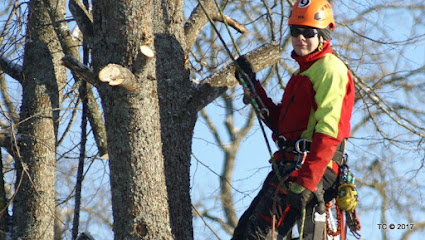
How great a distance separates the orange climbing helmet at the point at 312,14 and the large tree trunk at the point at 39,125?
2.32m

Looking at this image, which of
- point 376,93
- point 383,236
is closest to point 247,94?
point 376,93

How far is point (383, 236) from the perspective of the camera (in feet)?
45.5

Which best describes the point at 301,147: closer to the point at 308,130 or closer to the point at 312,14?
the point at 308,130

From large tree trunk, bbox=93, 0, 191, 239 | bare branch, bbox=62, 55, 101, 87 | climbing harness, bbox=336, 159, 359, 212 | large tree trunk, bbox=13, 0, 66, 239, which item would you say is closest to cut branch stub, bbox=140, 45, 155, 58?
large tree trunk, bbox=93, 0, 191, 239

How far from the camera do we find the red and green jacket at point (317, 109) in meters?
4.08

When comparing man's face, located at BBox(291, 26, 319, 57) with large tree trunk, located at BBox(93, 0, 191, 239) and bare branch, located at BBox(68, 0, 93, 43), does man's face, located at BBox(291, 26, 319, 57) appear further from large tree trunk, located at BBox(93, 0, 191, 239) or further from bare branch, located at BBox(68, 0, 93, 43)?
bare branch, located at BBox(68, 0, 93, 43)

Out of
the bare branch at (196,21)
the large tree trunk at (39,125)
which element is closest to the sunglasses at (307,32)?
the bare branch at (196,21)

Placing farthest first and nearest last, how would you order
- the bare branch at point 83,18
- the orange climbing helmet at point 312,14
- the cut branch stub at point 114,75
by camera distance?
the bare branch at point 83,18
the orange climbing helmet at point 312,14
the cut branch stub at point 114,75

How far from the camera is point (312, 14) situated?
14.6 feet

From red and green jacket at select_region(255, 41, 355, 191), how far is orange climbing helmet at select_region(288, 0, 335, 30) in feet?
0.51

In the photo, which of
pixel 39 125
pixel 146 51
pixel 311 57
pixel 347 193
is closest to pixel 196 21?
pixel 146 51

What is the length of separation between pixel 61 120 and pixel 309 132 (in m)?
2.84

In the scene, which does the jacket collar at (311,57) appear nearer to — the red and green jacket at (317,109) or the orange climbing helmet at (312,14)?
the red and green jacket at (317,109)

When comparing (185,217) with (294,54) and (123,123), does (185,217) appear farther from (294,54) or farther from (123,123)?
(294,54)
